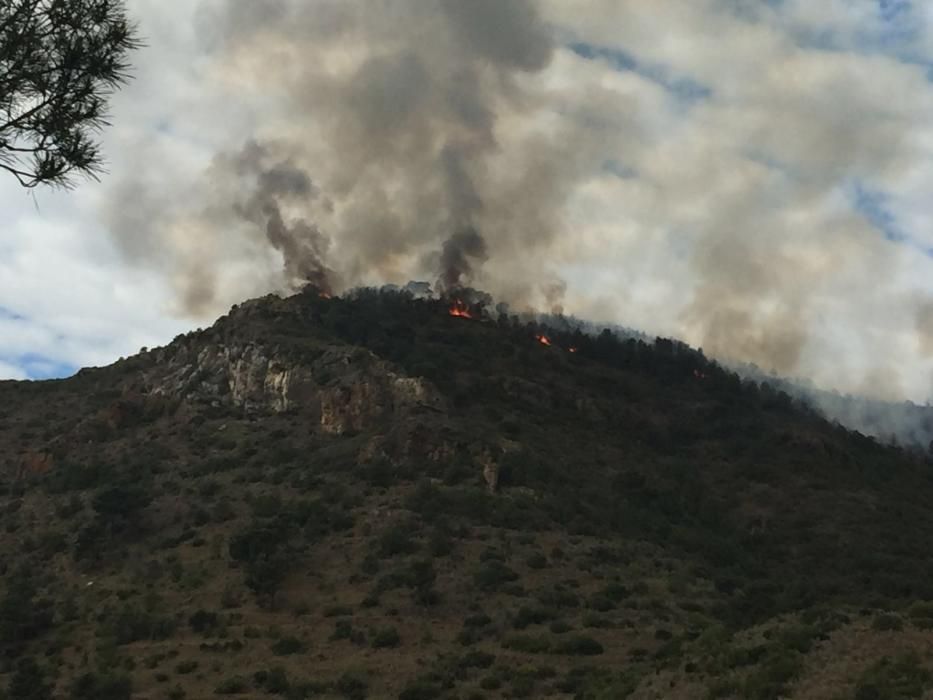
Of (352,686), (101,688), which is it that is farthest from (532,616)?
(101,688)

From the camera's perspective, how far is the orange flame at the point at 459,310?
→ 117369 millimetres

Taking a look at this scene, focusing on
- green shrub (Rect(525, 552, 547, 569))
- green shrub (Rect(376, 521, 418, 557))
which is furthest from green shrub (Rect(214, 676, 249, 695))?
green shrub (Rect(525, 552, 547, 569))

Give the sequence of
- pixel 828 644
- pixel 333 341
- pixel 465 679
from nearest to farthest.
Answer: pixel 828 644 < pixel 465 679 < pixel 333 341

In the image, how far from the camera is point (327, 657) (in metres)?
38.9

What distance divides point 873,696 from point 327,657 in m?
26.5

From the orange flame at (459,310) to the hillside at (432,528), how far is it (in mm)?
5182

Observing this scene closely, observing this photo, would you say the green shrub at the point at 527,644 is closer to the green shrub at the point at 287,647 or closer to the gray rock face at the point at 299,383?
the green shrub at the point at 287,647

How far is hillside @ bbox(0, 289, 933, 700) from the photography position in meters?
34.1

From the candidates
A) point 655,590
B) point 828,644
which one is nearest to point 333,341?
point 655,590

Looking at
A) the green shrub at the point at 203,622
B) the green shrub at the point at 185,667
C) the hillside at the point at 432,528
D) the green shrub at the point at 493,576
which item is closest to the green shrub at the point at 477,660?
the hillside at the point at 432,528

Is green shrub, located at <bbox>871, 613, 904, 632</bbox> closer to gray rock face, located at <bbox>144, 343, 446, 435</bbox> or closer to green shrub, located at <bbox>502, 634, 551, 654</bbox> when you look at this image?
green shrub, located at <bbox>502, 634, 551, 654</bbox>

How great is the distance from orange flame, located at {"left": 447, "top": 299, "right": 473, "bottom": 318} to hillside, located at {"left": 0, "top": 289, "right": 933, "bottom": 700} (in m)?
5.18

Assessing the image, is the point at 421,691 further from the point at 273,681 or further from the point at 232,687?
the point at 232,687

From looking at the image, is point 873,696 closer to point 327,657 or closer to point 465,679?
point 465,679
